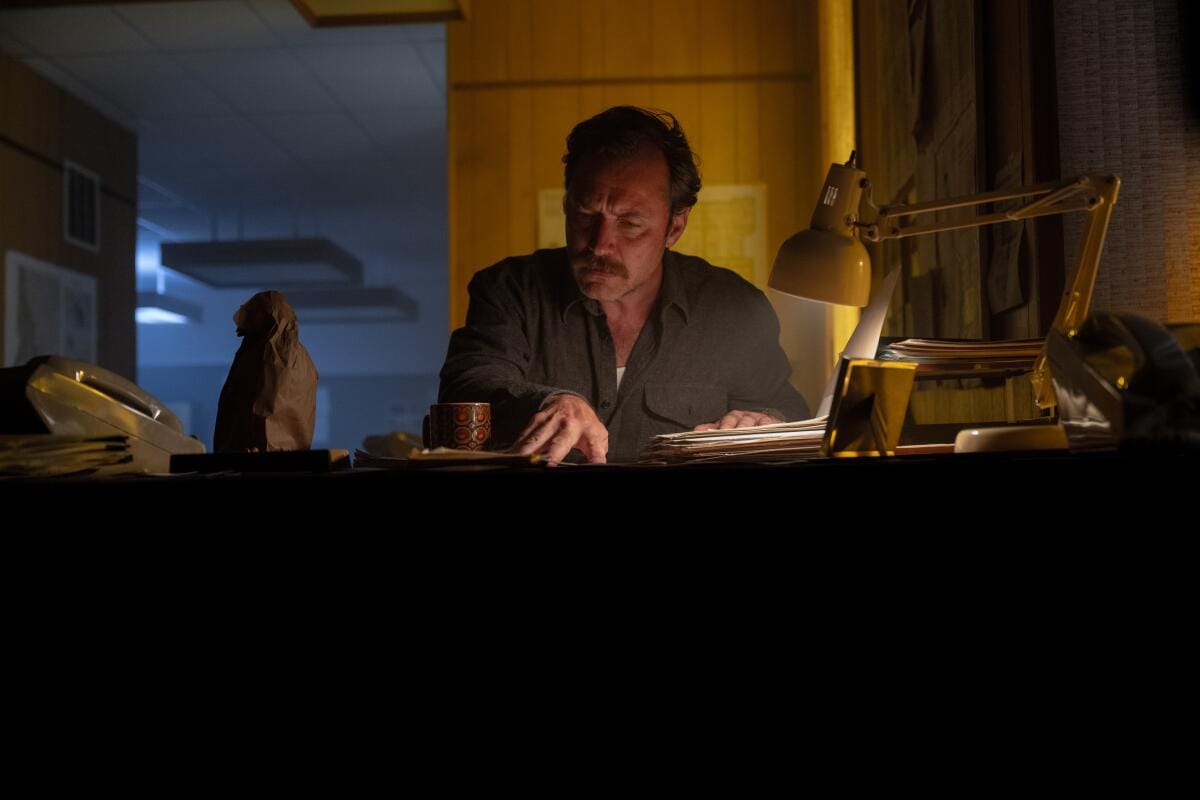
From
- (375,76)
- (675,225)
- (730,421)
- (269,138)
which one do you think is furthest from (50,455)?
(269,138)

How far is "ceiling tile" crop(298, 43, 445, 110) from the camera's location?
463cm

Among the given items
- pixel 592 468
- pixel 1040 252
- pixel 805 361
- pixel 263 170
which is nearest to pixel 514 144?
pixel 805 361

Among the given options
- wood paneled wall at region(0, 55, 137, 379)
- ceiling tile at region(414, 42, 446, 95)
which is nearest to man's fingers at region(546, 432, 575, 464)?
ceiling tile at region(414, 42, 446, 95)

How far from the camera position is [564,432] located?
5.17 feet

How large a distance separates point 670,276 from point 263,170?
528 cm

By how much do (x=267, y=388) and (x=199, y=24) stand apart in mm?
3521

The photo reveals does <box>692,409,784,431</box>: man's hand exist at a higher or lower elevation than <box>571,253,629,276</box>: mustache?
lower

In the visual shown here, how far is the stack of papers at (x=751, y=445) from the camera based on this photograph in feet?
3.77

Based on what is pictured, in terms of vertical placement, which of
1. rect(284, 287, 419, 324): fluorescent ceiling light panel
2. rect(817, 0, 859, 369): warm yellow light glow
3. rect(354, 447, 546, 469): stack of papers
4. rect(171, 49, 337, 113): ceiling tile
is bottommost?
rect(354, 447, 546, 469): stack of papers

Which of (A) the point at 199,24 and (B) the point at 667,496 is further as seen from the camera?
(A) the point at 199,24

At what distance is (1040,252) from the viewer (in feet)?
5.35

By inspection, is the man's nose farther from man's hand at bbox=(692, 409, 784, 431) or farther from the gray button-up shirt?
man's hand at bbox=(692, 409, 784, 431)

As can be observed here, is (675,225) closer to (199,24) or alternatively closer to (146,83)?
(199,24)

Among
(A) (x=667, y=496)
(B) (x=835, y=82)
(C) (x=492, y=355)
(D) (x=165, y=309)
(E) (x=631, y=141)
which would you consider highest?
(D) (x=165, y=309)
